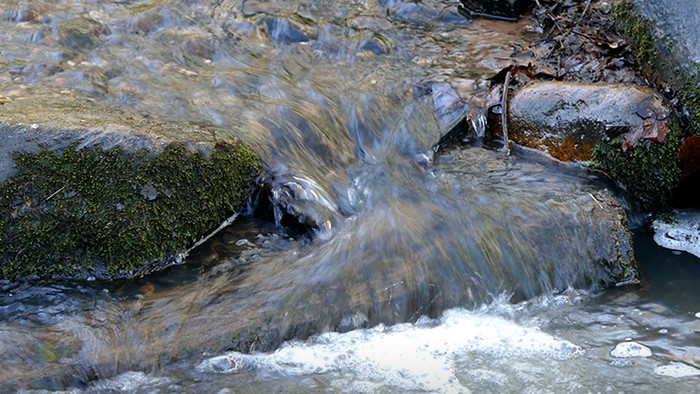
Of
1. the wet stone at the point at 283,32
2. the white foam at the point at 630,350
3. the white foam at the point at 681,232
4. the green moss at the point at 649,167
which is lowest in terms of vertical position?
the white foam at the point at 630,350

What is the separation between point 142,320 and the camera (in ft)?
11.7

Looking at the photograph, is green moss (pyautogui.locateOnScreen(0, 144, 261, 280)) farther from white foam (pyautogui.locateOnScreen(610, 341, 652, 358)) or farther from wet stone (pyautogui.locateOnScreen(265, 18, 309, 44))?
wet stone (pyautogui.locateOnScreen(265, 18, 309, 44))

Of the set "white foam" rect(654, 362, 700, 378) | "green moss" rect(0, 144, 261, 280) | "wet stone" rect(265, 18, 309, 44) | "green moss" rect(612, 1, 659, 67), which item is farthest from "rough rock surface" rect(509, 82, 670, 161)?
"green moss" rect(0, 144, 261, 280)

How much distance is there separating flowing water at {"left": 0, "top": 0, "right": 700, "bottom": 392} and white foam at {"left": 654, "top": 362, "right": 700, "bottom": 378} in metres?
0.01

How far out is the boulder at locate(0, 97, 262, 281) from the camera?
3789 mm

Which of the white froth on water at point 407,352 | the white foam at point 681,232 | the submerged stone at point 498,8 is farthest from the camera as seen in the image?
the submerged stone at point 498,8

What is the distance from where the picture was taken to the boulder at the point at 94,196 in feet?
12.4

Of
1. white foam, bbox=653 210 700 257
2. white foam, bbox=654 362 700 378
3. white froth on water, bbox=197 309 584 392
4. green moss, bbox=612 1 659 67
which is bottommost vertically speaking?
white froth on water, bbox=197 309 584 392

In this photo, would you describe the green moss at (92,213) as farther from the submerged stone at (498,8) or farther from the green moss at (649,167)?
the submerged stone at (498,8)

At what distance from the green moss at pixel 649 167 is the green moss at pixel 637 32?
2.63 ft

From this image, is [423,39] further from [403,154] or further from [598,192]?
[598,192]

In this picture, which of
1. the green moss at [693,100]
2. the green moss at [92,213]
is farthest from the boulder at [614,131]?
the green moss at [92,213]

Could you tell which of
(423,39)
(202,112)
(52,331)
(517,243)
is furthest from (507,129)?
(52,331)

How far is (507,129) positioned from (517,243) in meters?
1.49
